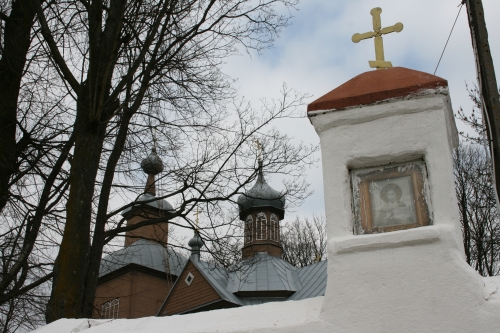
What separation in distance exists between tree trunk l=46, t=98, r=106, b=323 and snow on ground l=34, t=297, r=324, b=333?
130 centimetres

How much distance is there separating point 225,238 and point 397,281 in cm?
479

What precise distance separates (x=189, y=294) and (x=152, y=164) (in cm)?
1431

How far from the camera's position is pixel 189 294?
2175cm

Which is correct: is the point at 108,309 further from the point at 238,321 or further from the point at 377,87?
the point at 377,87

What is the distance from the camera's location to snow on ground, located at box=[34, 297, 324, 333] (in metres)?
2.99

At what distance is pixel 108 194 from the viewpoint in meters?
6.86

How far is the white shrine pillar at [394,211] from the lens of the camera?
8.80ft

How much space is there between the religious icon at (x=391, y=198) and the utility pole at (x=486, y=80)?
3.09 feet

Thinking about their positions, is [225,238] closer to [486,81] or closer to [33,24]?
[33,24]

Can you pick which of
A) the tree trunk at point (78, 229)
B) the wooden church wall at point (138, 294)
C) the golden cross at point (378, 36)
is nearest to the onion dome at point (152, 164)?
the tree trunk at point (78, 229)

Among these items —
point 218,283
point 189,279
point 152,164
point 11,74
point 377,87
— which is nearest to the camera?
point 377,87

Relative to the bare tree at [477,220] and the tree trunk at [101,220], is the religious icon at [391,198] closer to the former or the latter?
the tree trunk at [101,220]

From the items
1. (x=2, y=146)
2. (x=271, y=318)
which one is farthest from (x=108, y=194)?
(x=271, y=318)

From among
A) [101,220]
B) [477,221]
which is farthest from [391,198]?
[477,221]
